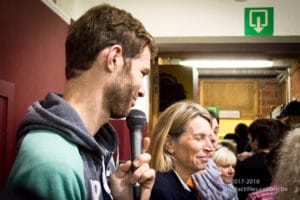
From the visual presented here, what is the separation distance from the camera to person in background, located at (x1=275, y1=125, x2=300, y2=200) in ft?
3.65

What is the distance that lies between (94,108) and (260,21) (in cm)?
258

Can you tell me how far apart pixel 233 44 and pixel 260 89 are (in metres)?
4.80

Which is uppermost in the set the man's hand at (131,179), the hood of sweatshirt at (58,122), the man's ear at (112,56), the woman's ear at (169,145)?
the man's ear at (112,56)

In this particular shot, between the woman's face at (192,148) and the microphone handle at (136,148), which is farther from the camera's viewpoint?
the woman's face at (192,148)

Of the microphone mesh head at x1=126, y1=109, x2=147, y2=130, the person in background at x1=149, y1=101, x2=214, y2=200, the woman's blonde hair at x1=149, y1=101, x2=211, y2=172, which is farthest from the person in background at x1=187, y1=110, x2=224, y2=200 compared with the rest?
the microphone mesh head at x1=126, y1=109, x2=147, y2=130

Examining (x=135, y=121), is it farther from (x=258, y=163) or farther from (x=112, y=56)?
(x=258, y=163)

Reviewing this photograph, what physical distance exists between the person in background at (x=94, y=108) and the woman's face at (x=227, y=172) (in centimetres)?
162

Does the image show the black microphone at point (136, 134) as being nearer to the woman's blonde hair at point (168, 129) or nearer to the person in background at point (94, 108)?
the person in background at point (94, 108)

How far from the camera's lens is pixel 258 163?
292 cm

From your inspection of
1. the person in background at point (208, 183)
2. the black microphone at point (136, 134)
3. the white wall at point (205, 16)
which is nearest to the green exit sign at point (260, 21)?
the white wall at point (205, 16)

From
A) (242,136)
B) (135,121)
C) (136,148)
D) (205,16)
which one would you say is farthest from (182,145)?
(242,136)

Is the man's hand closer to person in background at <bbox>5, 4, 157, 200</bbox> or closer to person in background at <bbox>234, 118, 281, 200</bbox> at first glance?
person in background at <bbox>5, 4, 157, 200</bbox>

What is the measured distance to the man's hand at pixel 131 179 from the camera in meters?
1.09

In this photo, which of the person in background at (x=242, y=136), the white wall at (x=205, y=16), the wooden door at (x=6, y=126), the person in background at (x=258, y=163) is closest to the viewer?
the wooden door at (x=6, y=126)
